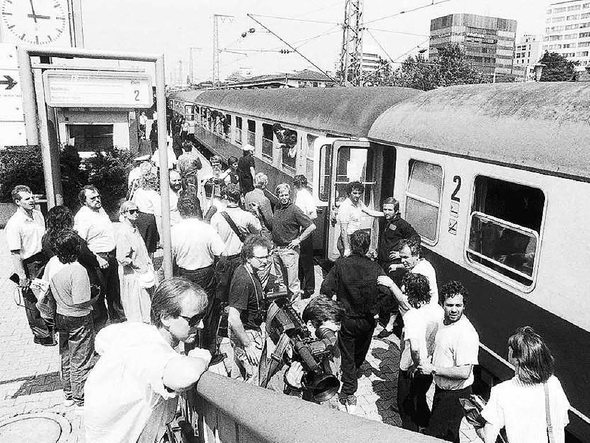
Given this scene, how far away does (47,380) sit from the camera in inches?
215

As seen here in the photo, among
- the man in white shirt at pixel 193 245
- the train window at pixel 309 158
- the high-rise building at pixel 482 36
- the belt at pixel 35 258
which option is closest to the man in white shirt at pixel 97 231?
the belt at pixel 35 258

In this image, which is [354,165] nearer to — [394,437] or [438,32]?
[394,437]

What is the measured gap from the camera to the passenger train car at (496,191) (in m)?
4.11

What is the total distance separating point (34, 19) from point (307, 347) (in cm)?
695

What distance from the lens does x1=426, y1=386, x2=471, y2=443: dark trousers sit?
4.01 m

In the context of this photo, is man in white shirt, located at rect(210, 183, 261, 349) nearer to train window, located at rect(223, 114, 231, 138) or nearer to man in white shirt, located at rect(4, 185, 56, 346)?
man in white shirt, located at rect(4, 185, 56, 346)

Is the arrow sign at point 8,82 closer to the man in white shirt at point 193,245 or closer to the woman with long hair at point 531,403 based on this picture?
the man in white shirt at point 193,245

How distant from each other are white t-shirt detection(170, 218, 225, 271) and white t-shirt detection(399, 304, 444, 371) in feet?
7.65

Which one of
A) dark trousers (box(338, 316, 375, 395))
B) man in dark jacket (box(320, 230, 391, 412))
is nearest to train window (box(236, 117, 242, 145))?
man in dark jacket (box(320, 230, 391, 412))

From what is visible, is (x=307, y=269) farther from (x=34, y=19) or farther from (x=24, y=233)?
(x=34, y=19)

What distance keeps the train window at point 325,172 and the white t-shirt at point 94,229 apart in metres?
3.12

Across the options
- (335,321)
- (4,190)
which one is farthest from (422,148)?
(4,190)

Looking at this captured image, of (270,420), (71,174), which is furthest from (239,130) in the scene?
(270,420)

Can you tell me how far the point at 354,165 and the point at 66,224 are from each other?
4.67 m
